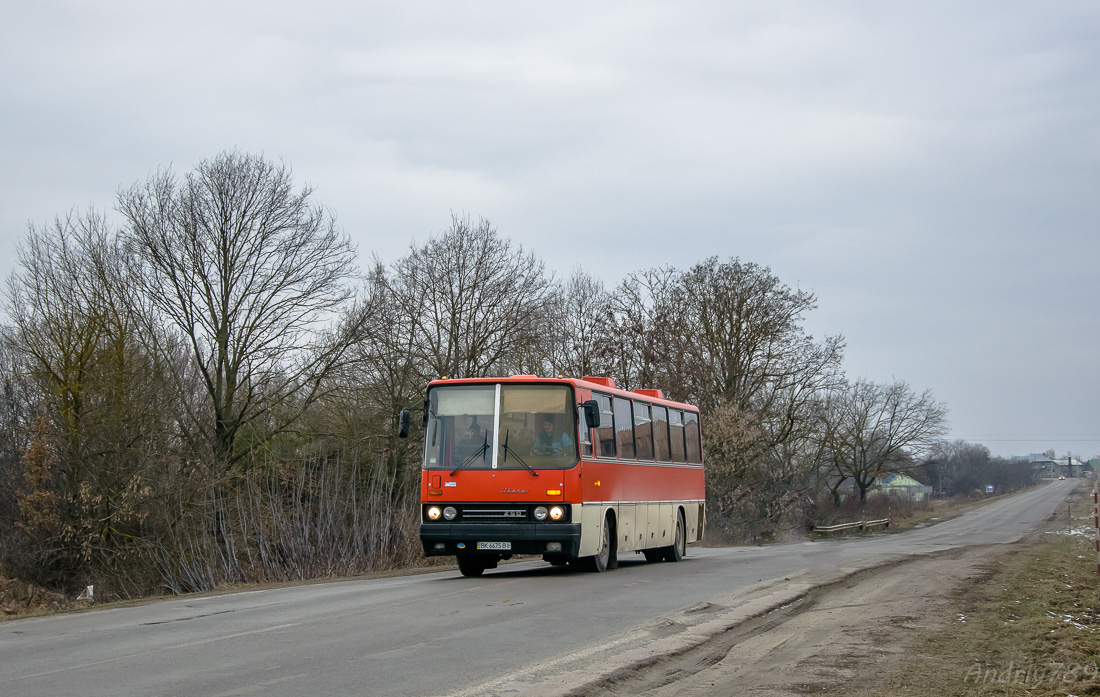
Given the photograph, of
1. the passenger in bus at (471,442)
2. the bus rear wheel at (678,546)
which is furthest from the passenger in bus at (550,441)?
the bus rear wheel at (678,546)

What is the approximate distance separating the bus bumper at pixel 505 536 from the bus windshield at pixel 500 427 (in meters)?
0.92

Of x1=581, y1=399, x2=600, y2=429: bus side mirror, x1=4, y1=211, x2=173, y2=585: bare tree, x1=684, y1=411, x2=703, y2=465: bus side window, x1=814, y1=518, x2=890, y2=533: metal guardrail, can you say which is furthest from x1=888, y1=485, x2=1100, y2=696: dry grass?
A: x1=814, y1=518, x2=890, y2=533: metal guardrail

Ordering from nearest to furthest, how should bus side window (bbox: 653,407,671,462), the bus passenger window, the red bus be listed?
the red bus < the bus passenger window < bus side window (bbox: 653,407,671,462)

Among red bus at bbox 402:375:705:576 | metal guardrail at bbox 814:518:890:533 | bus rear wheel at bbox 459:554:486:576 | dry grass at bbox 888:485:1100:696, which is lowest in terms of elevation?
metal guardrail at bbox 814:518:890:533

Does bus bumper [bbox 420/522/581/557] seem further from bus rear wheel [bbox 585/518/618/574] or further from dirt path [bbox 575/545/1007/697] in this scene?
dirt path [bbox 575/545/1007/697]

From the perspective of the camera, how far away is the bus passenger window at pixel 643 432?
19.9 meters

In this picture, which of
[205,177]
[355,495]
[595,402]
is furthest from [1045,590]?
[205,177]

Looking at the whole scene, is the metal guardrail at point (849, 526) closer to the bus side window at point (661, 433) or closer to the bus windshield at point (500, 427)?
the bus side window at point (661, 433)

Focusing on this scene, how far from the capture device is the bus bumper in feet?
52.3

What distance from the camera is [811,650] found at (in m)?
9.18

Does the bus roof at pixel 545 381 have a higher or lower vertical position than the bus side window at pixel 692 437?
higher

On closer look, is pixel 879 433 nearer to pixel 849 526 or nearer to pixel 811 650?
pixel 849 526

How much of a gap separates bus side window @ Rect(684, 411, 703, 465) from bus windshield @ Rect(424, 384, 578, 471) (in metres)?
7.55

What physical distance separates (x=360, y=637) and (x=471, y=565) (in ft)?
25.4
